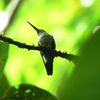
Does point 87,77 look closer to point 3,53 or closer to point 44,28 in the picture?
point 3,53

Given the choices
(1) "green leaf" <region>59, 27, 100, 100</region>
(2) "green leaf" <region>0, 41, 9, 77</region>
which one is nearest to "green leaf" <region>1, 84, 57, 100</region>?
(2) "green leaf" <region>0, 41, 9, 77</region>

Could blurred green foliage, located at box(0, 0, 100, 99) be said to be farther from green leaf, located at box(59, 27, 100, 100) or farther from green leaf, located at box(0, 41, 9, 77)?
green leaf, located at box(59, 27, 100, 100)

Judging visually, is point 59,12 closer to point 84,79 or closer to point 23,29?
point 23,29

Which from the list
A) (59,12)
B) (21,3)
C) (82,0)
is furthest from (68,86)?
(21,3)

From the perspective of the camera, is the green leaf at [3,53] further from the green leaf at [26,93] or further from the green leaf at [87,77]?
the green leaf at [87,77]

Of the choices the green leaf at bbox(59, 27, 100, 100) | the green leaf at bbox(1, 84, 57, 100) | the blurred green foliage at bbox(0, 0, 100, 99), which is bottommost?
the blurred green foliage at bbox(0, 0, 100, 99)

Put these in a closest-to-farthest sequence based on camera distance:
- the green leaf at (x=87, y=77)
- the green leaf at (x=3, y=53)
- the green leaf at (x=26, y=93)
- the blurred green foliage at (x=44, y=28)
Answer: the green leaf at (x=87, y=77) → the green leaf at (x=26, y=93) → the green leaf at (x=3, y=53) → the blurred green foliage at (x=44, y=28)

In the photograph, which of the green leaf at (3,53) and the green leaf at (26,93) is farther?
the green leaf at (3,53)

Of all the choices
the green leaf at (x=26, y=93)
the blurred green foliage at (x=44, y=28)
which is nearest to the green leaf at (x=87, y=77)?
the green leaf at (x=26, y=93)
